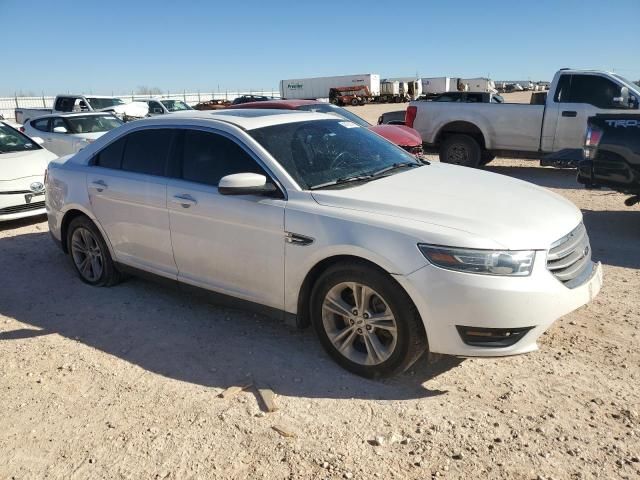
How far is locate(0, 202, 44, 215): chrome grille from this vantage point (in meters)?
7.65

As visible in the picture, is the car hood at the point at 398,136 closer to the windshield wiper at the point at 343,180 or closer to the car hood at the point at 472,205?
the car hood at the point at 472,205

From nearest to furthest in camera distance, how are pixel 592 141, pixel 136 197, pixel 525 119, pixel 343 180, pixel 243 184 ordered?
pixel 243 184 < pixel 343 180 < pixel 136 197 < pixel 592 141 < pixel 525 119

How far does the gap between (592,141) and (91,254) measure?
5.73 metres

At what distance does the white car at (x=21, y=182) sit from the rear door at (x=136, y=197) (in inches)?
132

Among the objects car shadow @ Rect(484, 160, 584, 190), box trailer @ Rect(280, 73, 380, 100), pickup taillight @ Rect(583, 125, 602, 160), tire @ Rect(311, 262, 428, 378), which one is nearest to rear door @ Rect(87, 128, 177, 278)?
tire @ Rect(311, 262, 428, 378)

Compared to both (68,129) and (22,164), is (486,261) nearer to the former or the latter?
(22,164)

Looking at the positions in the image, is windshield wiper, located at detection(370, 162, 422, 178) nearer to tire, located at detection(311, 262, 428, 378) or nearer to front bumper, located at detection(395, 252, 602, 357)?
tire, located at detection(311, 262, 428, 378)

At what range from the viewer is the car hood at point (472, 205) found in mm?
3170

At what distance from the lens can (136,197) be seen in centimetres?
460

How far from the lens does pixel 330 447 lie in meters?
2.88

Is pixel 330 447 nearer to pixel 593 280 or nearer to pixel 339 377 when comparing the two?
pixel 339 377

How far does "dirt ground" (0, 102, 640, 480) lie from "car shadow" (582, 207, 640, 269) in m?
1.04

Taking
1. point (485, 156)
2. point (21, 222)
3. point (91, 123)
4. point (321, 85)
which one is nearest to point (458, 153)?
point (485, 156)

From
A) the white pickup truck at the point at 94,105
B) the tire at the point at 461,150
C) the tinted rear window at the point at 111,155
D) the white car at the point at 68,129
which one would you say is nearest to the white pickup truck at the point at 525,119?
the tire at the point at 461,150
